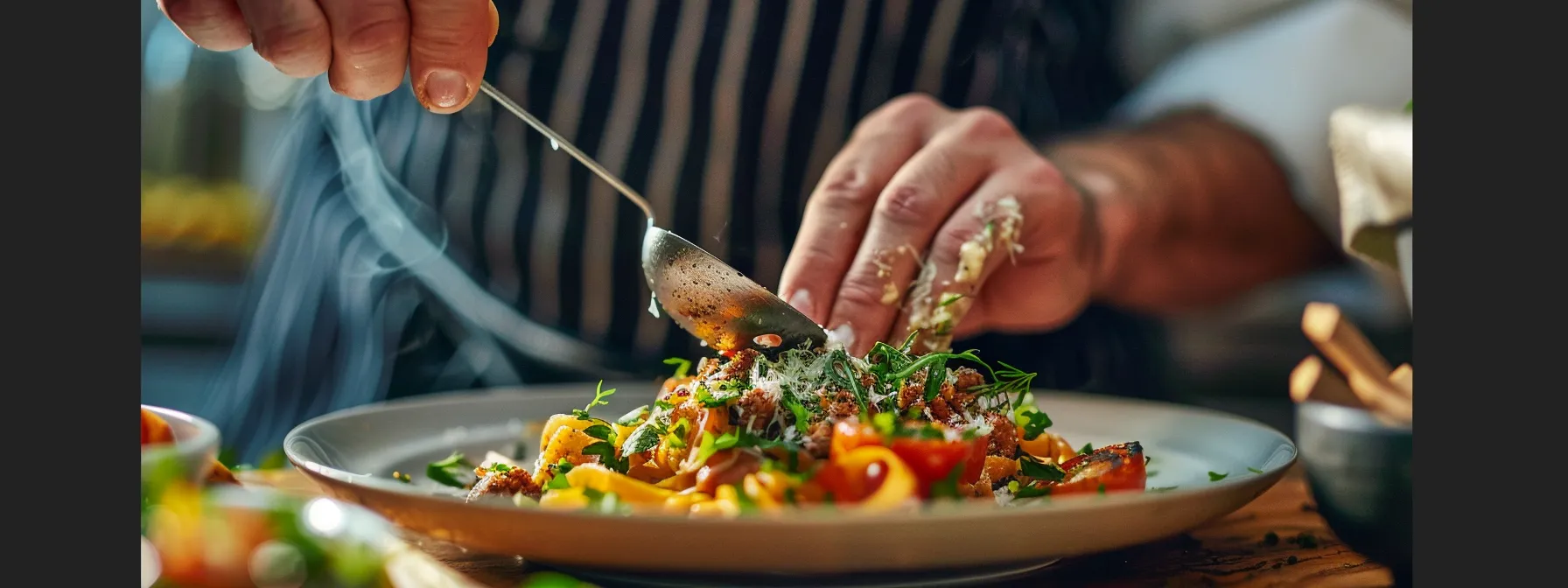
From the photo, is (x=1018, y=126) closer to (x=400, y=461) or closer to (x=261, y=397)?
(x=400, y=461)

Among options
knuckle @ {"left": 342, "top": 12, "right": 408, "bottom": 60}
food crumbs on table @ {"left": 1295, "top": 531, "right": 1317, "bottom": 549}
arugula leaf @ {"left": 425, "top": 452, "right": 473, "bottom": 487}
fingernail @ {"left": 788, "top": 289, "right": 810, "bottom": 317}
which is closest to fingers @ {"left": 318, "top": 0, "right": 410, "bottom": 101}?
knuckle @ {"left": 342, "top": 12, "right": 408, "bottom": 60}

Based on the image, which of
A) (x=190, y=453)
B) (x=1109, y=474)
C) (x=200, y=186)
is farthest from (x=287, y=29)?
(x=200, y=186)

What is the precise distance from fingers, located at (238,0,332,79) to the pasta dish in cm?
37

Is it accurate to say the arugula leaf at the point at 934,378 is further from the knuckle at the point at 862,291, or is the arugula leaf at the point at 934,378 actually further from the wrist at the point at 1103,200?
the wrist at the point at 1103,200

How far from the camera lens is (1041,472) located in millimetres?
977

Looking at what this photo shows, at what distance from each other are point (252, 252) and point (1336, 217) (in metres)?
1.66

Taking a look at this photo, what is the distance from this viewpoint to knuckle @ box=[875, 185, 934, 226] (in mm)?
1257

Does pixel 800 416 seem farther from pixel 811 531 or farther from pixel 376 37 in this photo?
pixel 376 37

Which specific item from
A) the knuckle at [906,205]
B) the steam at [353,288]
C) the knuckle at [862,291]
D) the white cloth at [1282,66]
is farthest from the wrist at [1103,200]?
the steam at [353,288]

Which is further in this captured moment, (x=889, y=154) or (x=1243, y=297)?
(x=1243, y=297)

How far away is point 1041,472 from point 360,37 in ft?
2.18

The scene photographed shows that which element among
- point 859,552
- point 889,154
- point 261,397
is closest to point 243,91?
point 261,397

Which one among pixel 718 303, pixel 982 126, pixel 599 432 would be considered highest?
pixel 982 126

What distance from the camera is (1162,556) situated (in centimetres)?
95
